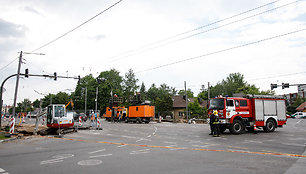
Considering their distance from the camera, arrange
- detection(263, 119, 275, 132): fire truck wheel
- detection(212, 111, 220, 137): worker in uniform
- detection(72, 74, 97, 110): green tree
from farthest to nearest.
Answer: detection(72, 74, 97, 110): green tree
detection(263, 119, 275, 132): fire truck wheel
detection(212, 111, 220, 137): worker in uniform

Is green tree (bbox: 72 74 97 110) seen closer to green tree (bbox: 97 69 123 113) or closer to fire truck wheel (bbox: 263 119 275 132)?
green tree (bbox: 97 69 123 113)

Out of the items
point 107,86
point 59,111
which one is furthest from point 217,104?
point 107,86

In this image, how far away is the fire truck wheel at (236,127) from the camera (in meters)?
14.8

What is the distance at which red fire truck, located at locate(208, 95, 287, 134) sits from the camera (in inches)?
585

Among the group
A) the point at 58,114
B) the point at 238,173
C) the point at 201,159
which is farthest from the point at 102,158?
the point at 58,114

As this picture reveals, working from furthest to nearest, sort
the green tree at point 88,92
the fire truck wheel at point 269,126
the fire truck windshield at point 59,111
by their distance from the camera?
the green tree at point 88,92, the fire truck windshield at point 59,111, the fire truck wheel at point 269,126

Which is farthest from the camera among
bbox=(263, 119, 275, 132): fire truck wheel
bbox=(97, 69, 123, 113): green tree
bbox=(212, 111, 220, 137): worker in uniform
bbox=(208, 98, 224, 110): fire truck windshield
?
Answer: bbox=(97, 69, 123, 113): green tree

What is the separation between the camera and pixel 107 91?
65438 millimetres

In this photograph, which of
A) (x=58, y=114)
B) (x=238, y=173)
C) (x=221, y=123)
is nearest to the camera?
(x=238, y=173)

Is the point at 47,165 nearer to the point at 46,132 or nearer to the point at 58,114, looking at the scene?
the point at 46,132

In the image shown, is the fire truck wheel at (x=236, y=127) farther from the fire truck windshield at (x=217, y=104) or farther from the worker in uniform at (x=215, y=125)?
the worker in uniform at (x=215, y=125)

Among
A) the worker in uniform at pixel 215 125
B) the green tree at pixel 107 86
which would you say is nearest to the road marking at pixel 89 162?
the worker in uniform at pixel 215 125

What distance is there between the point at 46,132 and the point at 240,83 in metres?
76.0

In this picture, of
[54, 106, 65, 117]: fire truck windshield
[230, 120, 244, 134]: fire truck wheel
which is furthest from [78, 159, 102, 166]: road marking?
[54, 106, 65, 117]: fire truck windshield
